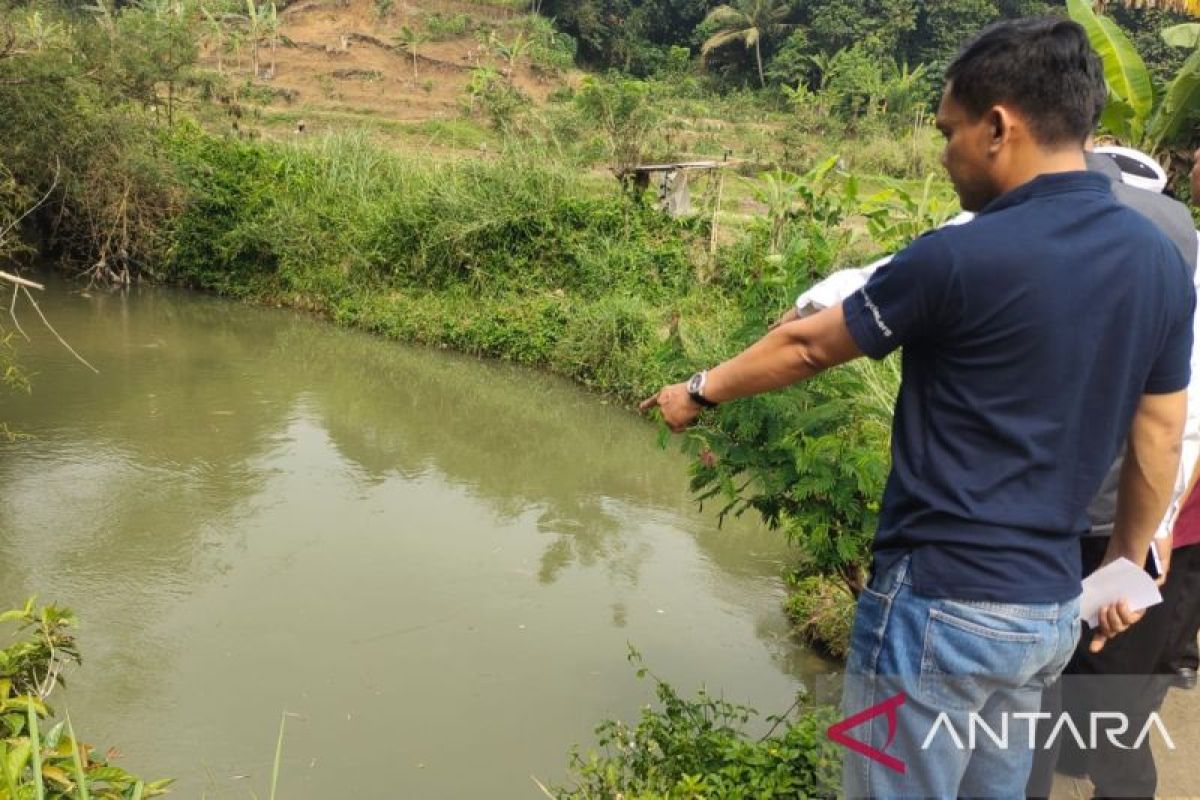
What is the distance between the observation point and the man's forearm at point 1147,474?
157 centimetres

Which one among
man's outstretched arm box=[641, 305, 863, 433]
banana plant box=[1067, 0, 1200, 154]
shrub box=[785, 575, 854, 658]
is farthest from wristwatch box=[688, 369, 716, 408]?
banana plant box=[1067, 0, 1200, 154]

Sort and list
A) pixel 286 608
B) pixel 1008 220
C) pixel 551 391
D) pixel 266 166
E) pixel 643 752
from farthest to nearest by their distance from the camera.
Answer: pixel 266 166, pixel 551 391, pixel 286 608, pixel 643 752, pixel 1008 220

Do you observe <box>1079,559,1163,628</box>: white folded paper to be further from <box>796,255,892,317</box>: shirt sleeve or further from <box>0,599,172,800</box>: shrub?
<box>0,599,172,800</box>: shrub

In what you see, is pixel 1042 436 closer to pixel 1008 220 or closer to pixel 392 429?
pixel 1008 220

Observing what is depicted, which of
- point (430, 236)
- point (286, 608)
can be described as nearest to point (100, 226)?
point (430, 236)

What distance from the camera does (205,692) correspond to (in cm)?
407

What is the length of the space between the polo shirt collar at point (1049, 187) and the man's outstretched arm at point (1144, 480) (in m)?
0.35

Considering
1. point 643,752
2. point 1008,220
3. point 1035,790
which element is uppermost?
point 1008,220

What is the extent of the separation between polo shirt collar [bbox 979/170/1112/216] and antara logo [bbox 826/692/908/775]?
677 millimetres

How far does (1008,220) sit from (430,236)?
A: 33.0ft

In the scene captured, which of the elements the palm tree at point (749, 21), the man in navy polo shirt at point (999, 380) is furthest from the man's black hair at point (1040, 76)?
the palm tree at point (749, 21)

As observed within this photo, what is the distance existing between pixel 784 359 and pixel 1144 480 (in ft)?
1.94

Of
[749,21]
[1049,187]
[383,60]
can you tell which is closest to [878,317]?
Result: [1049,187]

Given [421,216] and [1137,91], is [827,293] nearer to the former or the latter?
[1137,91]
